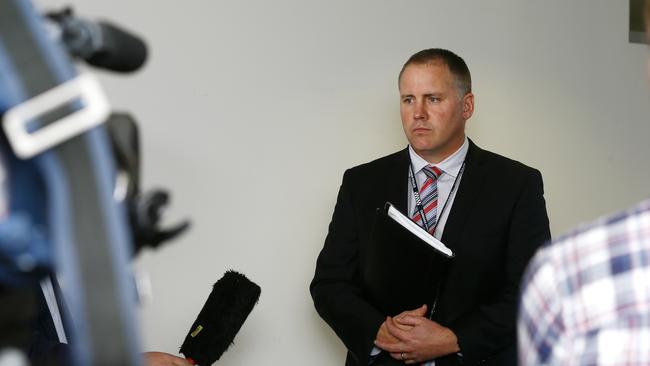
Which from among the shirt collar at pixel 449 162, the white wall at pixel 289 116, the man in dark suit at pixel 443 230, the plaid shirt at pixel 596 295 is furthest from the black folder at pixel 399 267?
the plaid shirt at pixel 596 295

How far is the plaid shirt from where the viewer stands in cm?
73

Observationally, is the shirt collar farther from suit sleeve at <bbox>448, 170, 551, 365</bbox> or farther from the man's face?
suit sleeve at <bbox>448, 170, 551, 365</bbox>

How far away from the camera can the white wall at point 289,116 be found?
2.40 metres

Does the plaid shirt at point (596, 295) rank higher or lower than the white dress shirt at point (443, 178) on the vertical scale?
higher

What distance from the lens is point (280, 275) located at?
2629 mm

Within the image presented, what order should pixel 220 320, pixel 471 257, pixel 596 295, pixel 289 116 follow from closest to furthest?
pixel 596 295 → pixel 220 320 → pixel 471 257 → pixel 289 116

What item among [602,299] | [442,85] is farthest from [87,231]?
[442,85]

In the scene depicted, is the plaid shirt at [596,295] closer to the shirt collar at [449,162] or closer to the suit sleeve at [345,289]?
the suit sleeve at [345,289]

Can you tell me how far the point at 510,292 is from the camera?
2094mm

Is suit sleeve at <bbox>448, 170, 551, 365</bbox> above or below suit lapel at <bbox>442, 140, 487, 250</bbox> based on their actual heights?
below

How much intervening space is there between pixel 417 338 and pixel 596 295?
129 cm

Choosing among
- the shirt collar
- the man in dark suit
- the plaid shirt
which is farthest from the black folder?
the plaid shirt

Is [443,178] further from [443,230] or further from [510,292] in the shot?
[510,292]

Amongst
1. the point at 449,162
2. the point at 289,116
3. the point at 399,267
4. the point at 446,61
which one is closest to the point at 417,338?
the point at 399,267
